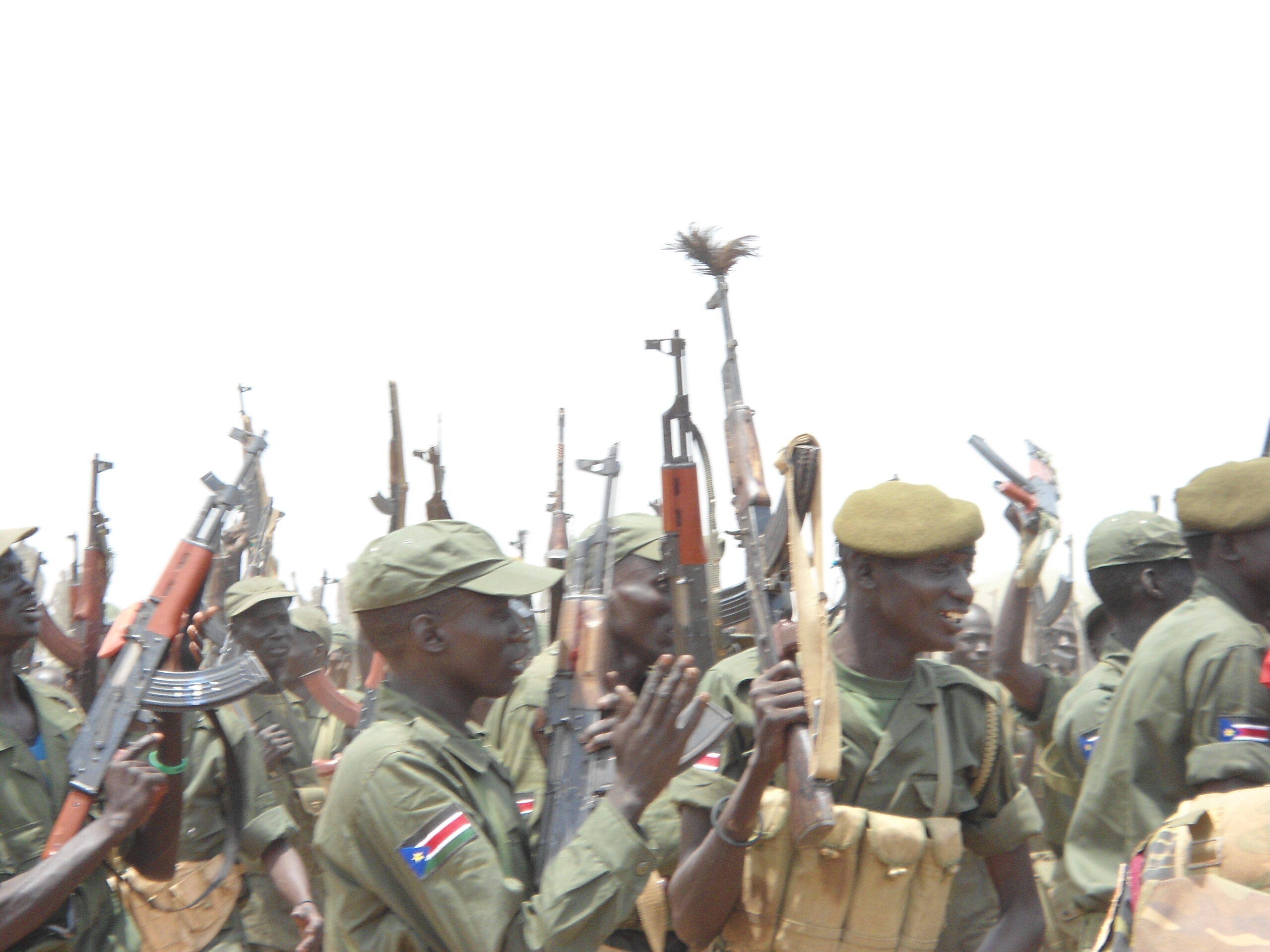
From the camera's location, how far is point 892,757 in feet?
12.4

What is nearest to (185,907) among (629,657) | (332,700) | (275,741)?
(275,741)

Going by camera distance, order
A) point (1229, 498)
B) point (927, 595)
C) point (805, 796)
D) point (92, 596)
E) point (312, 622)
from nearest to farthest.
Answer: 1. point (805, 796)
2. point (927, 595)
3. point (1229, 498)
4. point (92, 596)
5. point (312, 622)

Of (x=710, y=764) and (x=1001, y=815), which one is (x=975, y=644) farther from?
(x=710, y=764)

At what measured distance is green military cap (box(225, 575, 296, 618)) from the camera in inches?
276

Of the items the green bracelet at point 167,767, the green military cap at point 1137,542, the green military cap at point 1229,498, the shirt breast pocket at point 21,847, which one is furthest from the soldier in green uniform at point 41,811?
the green military cap at point 1137,542

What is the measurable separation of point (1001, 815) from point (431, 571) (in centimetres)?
192

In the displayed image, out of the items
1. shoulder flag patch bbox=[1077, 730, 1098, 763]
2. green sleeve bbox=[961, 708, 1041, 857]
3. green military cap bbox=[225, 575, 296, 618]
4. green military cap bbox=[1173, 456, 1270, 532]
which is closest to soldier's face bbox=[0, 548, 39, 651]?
green military cap bbox=[225, 575, 296, 618]

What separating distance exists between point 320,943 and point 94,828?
200 centimetres

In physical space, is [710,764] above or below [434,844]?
below

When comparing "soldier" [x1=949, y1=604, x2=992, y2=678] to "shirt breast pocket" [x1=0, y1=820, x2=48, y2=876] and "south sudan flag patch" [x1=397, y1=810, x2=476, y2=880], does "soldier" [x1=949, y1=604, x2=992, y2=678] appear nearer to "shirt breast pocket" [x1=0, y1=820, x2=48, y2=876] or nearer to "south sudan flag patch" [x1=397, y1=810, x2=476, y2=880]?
"shirt breast pocket" [x1=0, y1=820, x2=48, y2=876]

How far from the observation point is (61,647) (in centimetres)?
663

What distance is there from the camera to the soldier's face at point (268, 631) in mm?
7012

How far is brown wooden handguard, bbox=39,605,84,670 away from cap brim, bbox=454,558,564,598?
394 centimetres

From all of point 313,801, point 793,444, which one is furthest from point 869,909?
point 313,801
